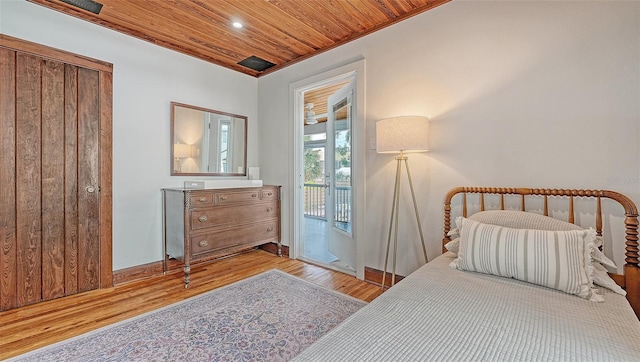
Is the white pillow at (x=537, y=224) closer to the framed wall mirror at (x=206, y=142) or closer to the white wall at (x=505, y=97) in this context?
the white wall at (x=505, y=97)

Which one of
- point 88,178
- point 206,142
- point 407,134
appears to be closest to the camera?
point 407,134

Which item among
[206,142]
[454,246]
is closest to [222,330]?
[454,246]

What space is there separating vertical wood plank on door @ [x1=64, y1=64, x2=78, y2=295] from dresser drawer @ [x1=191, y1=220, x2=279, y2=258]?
3.11ft

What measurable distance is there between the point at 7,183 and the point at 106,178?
23.8 inches

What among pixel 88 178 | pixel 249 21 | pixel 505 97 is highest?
pixel 249 21

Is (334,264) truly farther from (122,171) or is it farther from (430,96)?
(122,171)

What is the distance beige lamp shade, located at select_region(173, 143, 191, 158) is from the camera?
301cm

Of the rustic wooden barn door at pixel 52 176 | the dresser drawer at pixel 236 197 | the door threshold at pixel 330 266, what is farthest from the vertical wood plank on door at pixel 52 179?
the door threshold at pixel 330 266

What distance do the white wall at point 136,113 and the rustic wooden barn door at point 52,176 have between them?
101mm

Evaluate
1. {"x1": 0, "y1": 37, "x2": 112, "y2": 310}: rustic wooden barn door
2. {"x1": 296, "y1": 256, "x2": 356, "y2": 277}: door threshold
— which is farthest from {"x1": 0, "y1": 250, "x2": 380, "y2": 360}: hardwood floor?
{"x1": 0, "y1": 37, "x2": 112, "y2": 310}: rustic wooden barn door

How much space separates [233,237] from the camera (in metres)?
3.01

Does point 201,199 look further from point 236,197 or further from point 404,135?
point 404,135

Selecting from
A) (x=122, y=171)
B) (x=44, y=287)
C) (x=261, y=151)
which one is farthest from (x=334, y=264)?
(x=44, y=287)

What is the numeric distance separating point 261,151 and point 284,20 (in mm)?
1761
